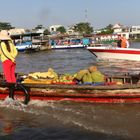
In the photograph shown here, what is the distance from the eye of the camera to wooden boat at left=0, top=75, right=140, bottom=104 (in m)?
12.1

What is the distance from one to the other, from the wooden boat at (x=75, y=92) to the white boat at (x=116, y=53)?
16.4m

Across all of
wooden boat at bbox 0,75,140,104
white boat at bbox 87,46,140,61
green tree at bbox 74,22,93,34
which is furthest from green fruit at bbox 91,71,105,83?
green tree at bbox 74,22,93,34

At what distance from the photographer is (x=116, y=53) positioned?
1165 inches

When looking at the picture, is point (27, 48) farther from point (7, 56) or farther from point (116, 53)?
point (7, 56)

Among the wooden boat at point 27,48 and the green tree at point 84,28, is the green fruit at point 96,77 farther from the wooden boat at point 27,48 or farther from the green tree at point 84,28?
the green tree at point 84,28

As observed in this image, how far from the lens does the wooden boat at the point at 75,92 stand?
12.1m

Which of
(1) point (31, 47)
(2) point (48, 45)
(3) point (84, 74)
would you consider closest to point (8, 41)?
(3) point (84, 74)

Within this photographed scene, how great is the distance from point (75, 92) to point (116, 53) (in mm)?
17736

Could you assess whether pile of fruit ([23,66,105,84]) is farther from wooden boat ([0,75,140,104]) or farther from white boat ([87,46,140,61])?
white boat ([87,46,140,61])

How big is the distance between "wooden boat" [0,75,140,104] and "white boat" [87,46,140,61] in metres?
16.4

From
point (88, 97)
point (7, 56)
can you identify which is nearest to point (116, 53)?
point (88, 97)

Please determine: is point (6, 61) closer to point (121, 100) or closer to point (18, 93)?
point (18, 93)

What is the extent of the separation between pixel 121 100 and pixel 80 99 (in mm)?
1247

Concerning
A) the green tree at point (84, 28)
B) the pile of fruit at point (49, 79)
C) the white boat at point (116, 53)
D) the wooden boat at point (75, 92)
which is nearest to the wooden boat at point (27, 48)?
the white boat at point (116, 53)
